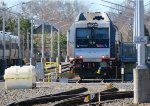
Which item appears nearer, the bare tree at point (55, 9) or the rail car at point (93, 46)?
the rail car at point (93, 46)

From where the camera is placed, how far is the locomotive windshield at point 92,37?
36.6 metres

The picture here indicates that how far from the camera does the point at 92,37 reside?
121ft

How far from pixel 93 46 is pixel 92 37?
70 centimetres

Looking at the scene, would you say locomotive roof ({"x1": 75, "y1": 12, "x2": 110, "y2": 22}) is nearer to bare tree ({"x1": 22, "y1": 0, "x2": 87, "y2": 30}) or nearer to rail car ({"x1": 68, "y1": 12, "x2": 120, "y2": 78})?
rail car ({"x1": 68, "y1": 12, "x2": 120, "y2": 78})

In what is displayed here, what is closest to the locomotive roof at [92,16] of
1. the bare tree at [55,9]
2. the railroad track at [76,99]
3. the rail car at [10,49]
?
the railroad track at [76,99]


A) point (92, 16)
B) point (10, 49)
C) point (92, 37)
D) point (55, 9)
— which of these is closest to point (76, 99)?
point (92, 37)

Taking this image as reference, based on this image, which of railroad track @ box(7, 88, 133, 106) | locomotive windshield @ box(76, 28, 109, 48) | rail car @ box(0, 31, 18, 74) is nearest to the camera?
railroad track @ box(7, 88, 133, 106)

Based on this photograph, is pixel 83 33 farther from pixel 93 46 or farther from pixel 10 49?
pixel 10 49

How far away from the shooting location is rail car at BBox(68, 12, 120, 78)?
36406 millimetres

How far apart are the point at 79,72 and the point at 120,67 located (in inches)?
127

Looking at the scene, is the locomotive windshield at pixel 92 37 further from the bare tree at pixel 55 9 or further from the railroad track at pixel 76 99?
the bare tree at pixel 55 9

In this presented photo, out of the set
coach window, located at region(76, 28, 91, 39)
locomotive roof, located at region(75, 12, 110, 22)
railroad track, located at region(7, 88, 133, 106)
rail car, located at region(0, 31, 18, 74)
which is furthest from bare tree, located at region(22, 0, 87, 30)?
railroad track, located at region(7, 88, 133, 106)

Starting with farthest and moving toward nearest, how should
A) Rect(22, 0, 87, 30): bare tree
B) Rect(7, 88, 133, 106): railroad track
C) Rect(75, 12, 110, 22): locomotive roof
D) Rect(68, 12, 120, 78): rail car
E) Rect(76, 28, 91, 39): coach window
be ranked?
Rect(22, 0, 87, 30): bare tree → Rect(75, 12, 110, 22): locomotive roof → Rect(76, 28, 91, 39): coach window → Rect(68, 12, 120, 78): rail car → Rect(7, 88, 133, 106): railroad track

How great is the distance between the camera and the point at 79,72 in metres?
37.2
